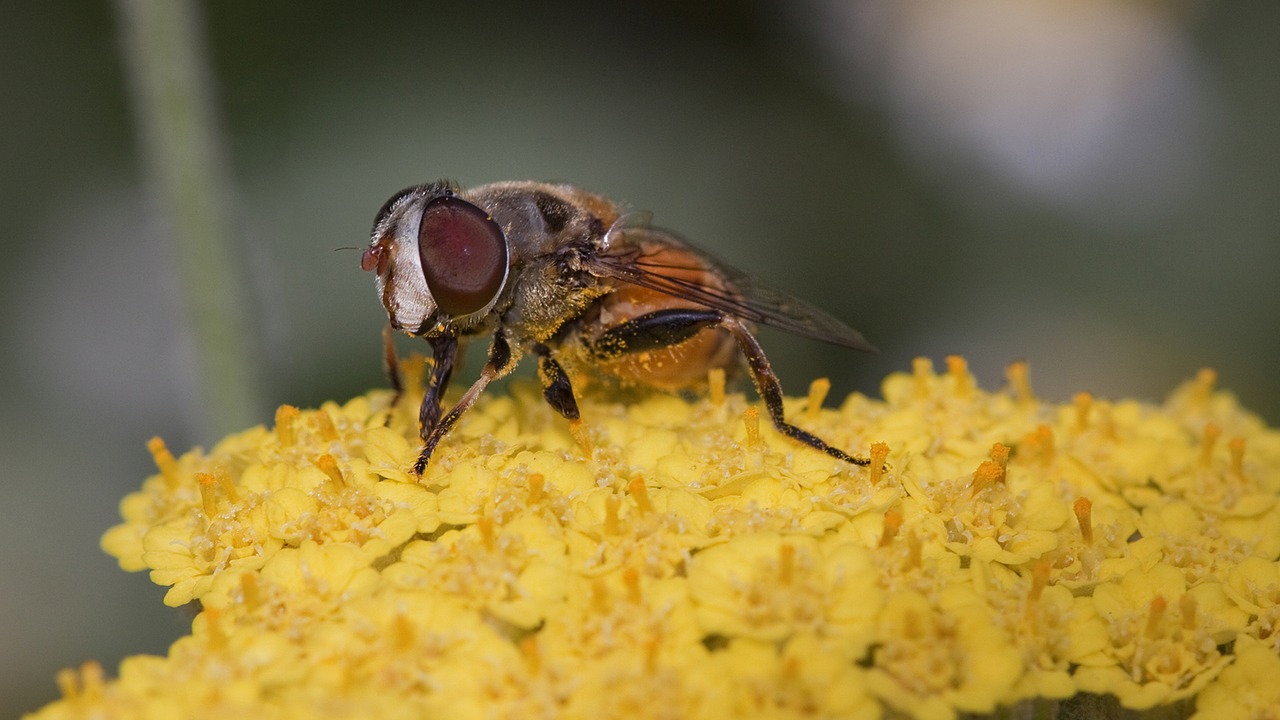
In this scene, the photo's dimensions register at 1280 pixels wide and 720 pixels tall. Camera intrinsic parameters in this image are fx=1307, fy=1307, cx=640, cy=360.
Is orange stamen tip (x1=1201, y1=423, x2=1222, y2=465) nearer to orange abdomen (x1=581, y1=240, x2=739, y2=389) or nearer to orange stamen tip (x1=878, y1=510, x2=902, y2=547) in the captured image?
orange stamen tip (x1=878, y1=510, x2=902, y2=547)

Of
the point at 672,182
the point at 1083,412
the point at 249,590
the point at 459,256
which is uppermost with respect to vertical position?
the point at 672,182

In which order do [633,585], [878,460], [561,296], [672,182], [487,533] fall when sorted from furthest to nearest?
[672,182], [561,296], [878,460], [487,533], [633,585]

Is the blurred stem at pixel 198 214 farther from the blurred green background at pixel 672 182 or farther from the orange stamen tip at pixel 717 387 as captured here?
Answer: the orange stamen tip at pixel 717 387

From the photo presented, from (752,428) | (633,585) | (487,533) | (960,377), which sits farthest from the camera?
(960,377)

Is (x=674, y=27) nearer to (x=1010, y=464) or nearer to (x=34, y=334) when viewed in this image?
(x=34, y=334)

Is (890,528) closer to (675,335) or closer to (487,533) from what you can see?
(487,533)

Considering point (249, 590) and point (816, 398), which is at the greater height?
point (816, 398)

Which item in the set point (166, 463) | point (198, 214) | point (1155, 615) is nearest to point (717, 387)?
point (1155, 615)
